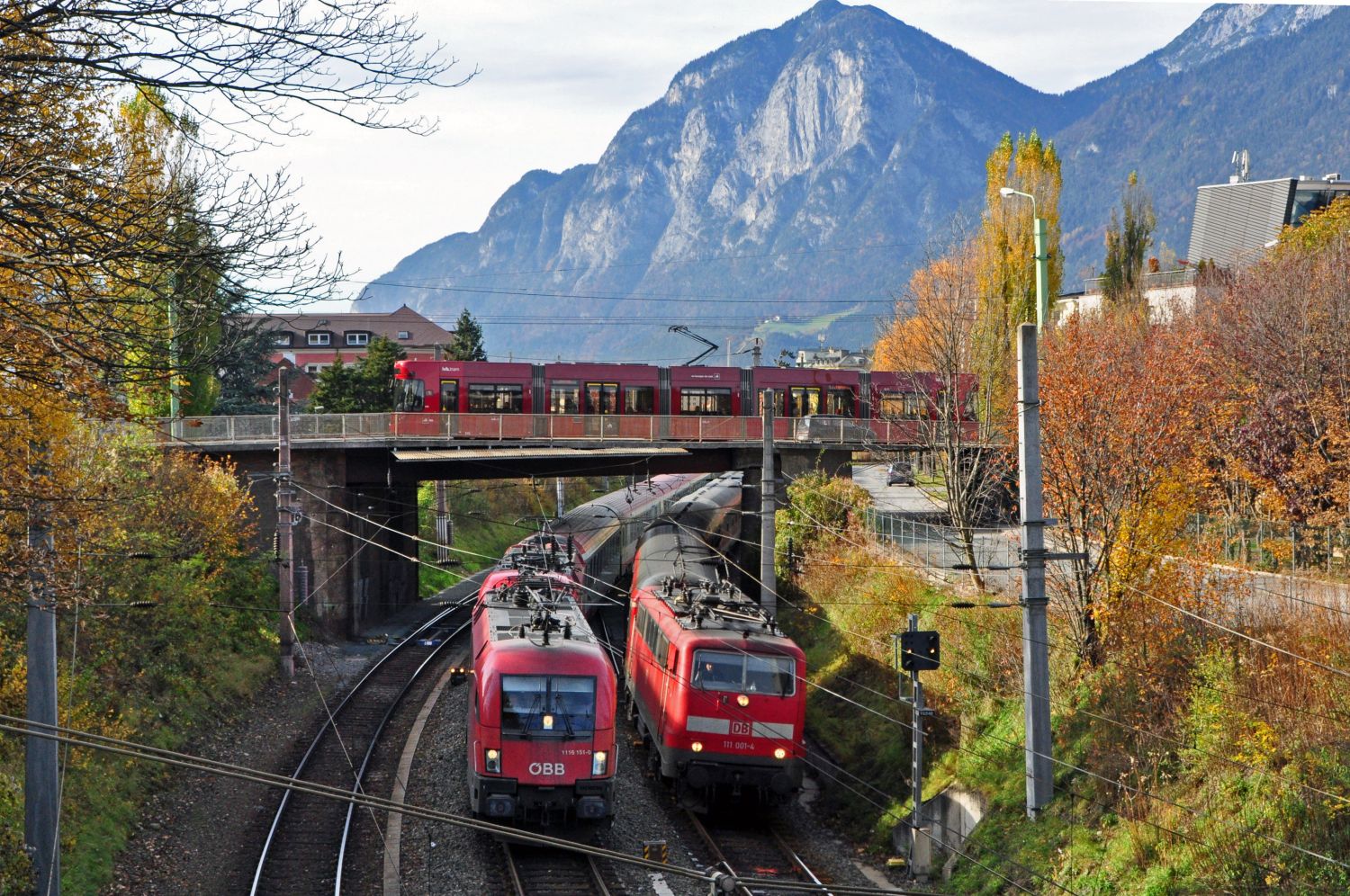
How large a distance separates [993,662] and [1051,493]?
3764mm

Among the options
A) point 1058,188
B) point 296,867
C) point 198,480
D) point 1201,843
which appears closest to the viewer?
point 1201,843

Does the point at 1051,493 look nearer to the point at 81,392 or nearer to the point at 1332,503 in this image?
the point at 1332,503

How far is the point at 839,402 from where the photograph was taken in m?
40.6

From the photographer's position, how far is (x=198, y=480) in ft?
98.6

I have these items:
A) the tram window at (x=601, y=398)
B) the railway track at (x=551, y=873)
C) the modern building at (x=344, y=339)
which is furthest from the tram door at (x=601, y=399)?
the modern building at (x=344, y=339)

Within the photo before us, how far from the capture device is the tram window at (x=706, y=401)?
1555 inches

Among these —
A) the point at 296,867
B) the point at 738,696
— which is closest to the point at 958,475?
the point at 738,696

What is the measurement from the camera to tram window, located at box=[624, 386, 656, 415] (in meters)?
39.3

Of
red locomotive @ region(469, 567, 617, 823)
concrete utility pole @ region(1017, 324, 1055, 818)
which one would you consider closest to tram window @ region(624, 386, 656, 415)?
red locomotive @ region(469, 567, 617, 823)

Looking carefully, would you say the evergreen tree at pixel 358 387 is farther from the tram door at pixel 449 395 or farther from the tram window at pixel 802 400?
the tram window at pixel 802 400

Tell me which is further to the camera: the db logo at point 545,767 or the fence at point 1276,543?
the fence at point 1276,543

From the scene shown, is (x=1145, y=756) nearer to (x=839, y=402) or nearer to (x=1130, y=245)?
(x=839, y=402)

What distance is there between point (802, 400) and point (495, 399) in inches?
402

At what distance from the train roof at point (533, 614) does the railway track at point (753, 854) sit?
12.6ft
